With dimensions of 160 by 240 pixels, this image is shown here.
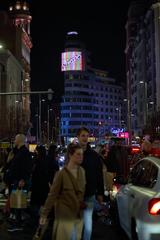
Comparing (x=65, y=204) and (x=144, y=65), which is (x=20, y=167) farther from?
(x=144, y=65)

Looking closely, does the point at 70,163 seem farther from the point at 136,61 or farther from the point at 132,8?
the point at 132,8

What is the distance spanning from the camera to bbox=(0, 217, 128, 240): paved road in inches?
399

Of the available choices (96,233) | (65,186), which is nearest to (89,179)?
(65,186)

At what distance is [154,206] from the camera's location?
6.99 m

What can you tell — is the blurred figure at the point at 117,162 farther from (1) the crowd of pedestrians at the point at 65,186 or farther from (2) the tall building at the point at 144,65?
(2) the tall building at the point at 144,65

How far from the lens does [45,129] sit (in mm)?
152000

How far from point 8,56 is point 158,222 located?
315ft

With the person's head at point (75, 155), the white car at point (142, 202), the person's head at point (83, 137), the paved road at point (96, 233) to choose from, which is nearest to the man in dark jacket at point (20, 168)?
the paved road at point (96, 233)

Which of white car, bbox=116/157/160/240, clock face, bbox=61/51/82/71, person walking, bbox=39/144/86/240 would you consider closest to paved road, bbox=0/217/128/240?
white car, bbox=116/157/160/240

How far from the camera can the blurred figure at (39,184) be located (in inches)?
411

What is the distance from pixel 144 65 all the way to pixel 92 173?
389 feet

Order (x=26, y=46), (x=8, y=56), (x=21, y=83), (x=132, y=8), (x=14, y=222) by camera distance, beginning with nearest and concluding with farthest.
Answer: (x=14, y=222), (x=8, y=56), (x=21, y=83), (x=26, y=46), (x=132, y=8)

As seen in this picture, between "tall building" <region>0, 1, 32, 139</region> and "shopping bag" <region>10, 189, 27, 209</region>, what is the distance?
52764mm

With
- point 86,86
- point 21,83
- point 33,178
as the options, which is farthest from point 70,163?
point 86,86
